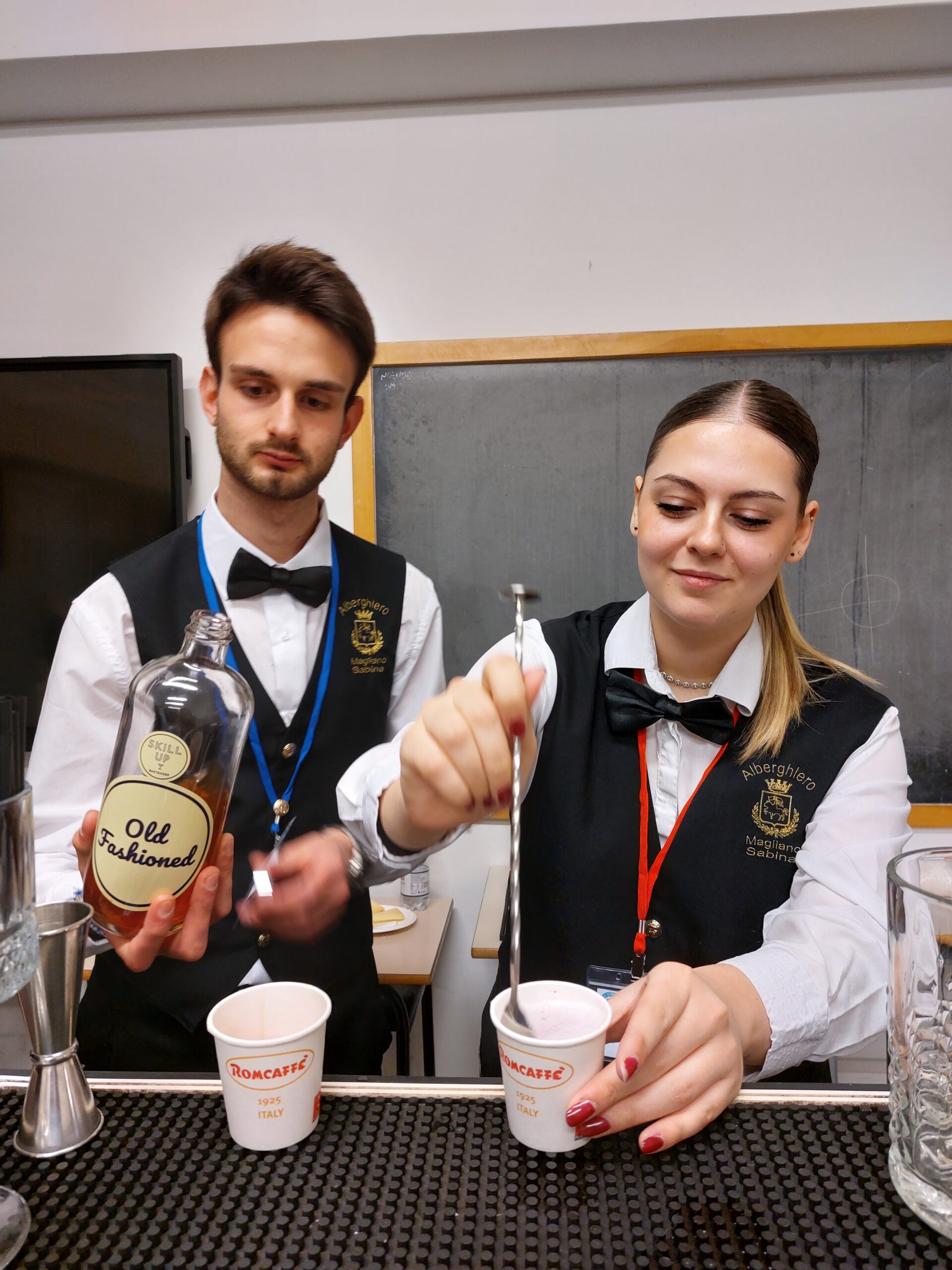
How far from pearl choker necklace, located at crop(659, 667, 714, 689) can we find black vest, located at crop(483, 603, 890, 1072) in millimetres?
90

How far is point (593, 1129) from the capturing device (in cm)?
65

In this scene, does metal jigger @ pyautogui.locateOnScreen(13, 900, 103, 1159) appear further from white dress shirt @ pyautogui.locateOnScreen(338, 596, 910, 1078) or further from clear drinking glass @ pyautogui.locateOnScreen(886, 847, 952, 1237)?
clear drinking glass @ pyautogui.locateOnScreen(886, 847, 952, 1237)

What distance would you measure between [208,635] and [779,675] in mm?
884

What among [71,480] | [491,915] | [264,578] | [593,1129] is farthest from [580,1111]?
[71,480]

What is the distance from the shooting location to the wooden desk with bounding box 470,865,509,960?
1.99 meters

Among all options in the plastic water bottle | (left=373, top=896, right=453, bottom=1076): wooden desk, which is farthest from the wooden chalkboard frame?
(left=373, top=896, right=453, bottom=1076): wooden desk

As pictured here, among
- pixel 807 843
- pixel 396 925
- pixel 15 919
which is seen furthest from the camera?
pixel 396 925

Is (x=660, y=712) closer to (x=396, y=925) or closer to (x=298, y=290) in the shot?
(x=298, y=290)

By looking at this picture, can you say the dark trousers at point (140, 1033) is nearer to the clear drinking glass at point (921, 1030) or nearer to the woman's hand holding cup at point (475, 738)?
the woman's hand holding cup at point (475, 738)

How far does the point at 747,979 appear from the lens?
921 millimetres

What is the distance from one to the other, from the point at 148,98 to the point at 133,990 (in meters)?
2.31

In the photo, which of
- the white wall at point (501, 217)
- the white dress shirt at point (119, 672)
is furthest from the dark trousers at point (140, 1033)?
the white wall at point (501, 217)

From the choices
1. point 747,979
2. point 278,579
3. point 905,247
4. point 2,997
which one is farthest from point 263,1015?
point 905,247

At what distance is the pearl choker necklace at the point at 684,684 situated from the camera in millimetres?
1337
